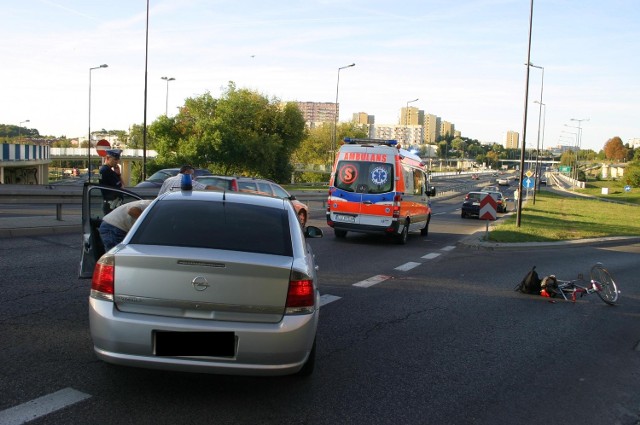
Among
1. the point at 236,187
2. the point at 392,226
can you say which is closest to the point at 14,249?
the point at 236,187

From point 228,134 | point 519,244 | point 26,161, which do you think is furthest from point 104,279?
point 26,161

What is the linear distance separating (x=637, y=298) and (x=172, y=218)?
28.0 feet

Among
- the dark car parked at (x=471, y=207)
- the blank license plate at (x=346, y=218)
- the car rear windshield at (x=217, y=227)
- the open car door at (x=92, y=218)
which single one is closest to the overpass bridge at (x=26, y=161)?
the dark car parked at (x=471, y=207)

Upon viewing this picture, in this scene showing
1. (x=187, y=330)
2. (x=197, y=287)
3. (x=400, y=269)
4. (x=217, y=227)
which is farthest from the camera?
(x=400, y=269)

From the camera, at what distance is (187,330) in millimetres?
3969

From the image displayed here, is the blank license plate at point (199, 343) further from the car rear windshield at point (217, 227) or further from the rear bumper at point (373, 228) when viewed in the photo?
the rear bumper at point (373, 228)

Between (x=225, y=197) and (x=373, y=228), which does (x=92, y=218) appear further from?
(x=373, y=228)

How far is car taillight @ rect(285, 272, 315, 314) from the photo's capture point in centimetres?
423

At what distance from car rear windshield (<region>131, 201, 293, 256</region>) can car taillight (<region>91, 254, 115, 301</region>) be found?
301 millimetres

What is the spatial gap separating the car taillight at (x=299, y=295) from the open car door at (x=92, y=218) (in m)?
2.83

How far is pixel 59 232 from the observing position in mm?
13656

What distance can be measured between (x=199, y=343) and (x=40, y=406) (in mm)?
1189

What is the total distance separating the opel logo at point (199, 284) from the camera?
407 cm

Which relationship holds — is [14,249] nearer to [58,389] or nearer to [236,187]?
[236,187]
